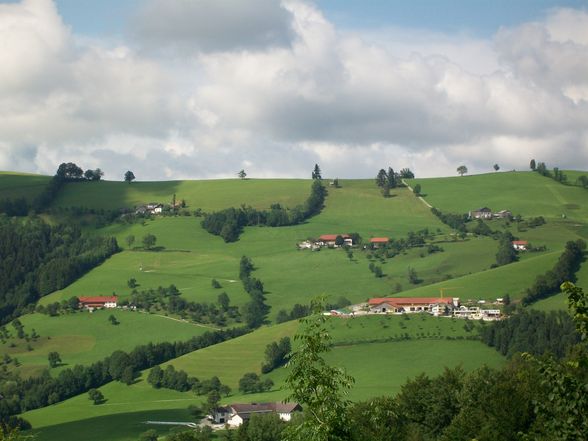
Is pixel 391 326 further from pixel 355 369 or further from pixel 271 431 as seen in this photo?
pixel 271 431

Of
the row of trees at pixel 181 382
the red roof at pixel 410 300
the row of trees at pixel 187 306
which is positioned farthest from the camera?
the row of trees at pixel 187 306

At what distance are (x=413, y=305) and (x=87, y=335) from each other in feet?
208

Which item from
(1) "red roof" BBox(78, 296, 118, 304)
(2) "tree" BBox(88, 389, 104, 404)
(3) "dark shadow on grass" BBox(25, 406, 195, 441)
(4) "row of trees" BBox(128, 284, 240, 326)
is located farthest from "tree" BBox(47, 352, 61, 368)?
(3) "dark shadow on grass" BBox(25, 406, 195, 441)

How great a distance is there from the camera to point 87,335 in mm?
180375

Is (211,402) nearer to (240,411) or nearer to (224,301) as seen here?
(240,411)

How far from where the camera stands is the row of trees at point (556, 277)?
164m

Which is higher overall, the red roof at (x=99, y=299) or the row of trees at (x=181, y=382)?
the red roof at (x=99, y=299)

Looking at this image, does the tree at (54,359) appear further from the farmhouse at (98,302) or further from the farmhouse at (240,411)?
the farmhouse at (240,411)

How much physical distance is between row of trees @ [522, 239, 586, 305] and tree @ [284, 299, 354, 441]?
143 m

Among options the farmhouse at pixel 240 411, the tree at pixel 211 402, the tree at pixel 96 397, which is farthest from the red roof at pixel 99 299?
the farmhouse at pixel 240 411

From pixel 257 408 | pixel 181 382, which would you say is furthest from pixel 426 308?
pixel 257 408

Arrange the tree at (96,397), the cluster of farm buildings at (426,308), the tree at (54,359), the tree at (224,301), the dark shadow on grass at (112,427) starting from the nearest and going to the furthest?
1. the dark shadow on grass at (112,427)
2. the tree at (96,397)
3. the cluster of farm buildings at (426,308)
4. the tree at (54,359)
5. the tree at (224,301)

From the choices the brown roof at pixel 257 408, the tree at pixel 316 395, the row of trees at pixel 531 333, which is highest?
the tree at pixel 316 395

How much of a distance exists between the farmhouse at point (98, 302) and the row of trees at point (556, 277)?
280 ft
